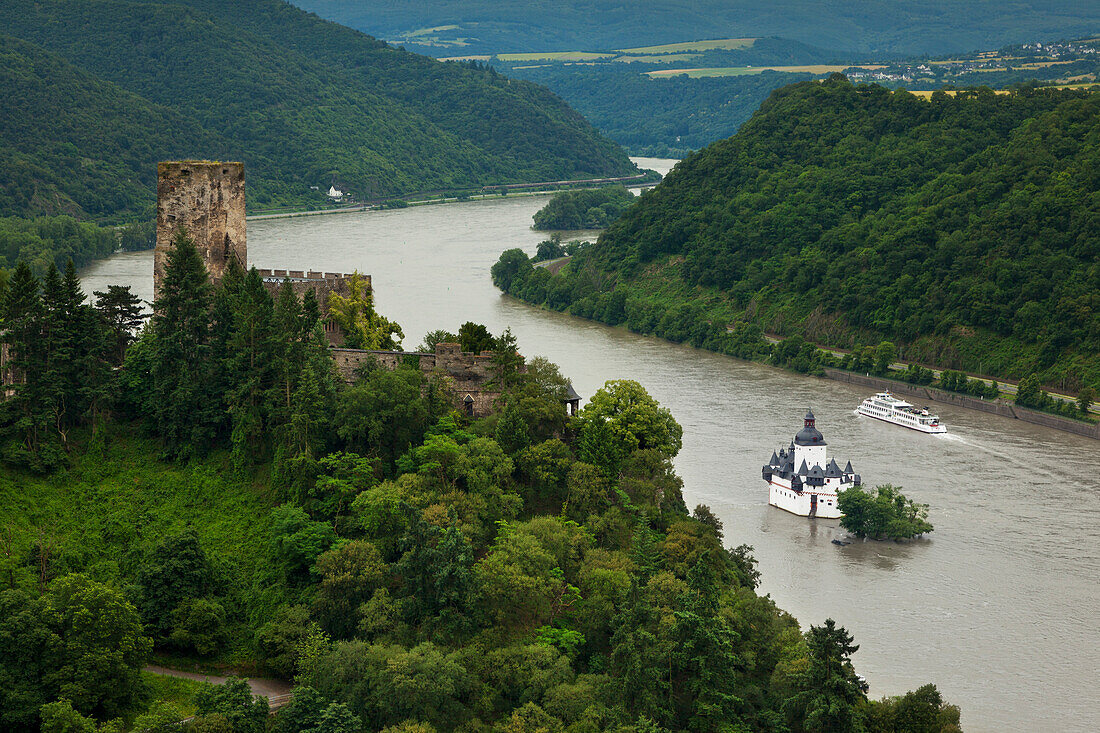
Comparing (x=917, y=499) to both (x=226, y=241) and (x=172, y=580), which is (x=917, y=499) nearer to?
(x=226, y=241)

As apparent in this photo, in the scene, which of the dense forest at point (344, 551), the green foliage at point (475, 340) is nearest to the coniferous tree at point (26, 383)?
the dense forest at point (344, 551)

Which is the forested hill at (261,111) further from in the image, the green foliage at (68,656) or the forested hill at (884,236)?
the green foliage at (68,656)

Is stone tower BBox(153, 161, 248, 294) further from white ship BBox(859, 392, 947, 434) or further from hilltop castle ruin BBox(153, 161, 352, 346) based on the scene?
white ship BBox(859, 392, 947, 434)

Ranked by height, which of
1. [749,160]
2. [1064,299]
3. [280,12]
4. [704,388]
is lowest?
[704,388]

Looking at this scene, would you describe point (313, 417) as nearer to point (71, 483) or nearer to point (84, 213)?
point (71, 483)

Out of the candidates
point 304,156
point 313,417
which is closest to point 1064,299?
point 313,417

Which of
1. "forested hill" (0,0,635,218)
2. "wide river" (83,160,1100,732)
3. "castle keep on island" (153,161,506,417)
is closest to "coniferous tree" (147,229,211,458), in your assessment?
"castle keep on island" (153,161,506,417)
